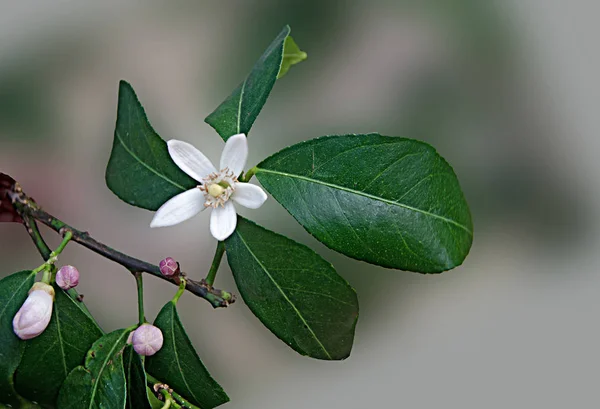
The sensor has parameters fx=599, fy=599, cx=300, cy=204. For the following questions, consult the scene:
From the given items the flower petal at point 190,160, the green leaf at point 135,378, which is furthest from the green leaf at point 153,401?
the flower petal at point 190,160

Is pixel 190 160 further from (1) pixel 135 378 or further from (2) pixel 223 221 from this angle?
(1) pixel 135 378

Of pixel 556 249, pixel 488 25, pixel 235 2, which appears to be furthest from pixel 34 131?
pixel 556 249

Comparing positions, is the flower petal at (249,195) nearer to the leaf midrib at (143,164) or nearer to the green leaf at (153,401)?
the leaf midrib at (143,164)

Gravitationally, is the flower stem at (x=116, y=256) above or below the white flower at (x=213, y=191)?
below

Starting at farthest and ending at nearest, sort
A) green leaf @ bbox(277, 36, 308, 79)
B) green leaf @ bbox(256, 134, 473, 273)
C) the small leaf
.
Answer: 1. green leaf @ bbox(277, 36, 308, 79)
2. the small leaf
3. green leaf @ bbox(256, 134, 473, 273)

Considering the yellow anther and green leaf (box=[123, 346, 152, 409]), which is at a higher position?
the yellow anther

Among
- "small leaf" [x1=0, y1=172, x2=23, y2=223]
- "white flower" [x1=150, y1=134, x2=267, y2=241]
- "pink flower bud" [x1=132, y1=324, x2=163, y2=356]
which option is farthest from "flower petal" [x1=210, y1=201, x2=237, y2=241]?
"small leaf" [x1=0, y1=172, x2=23, y2=223]

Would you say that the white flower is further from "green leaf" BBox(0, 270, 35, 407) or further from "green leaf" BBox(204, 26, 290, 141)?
"green leaf" BBox(0, 270, 35, 407)
